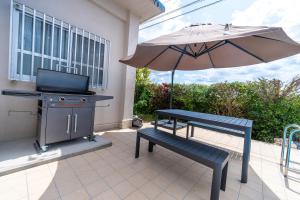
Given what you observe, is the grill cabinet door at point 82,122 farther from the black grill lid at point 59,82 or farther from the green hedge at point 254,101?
the green hedge at point 254,101

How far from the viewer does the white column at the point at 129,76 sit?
180 inches

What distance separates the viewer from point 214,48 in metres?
2.71

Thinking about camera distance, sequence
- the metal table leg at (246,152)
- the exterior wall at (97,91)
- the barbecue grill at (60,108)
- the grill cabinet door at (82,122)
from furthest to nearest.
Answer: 1. the grill cabinet door at (82,122)
2. the exterior wall at (97,91)
3. the barbecue grill at (60,108)
4. the metal table leg at (246,152)

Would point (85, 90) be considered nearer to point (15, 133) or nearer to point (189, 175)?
point (15, 133)

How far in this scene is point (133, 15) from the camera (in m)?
4.61

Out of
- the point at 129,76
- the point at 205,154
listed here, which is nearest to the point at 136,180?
the point at 205,154

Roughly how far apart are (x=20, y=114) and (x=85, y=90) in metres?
1.34

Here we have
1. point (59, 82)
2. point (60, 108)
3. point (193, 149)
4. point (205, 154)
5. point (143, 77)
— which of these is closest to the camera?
point (205, 154)

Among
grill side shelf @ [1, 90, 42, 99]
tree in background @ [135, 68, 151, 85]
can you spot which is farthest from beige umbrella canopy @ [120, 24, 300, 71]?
tree in background @ [135, 68, 151, 85]

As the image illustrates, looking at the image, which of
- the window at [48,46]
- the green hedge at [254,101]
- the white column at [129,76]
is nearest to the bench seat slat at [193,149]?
the white column at [129,76]

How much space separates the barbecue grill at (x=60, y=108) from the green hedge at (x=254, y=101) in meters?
4.17

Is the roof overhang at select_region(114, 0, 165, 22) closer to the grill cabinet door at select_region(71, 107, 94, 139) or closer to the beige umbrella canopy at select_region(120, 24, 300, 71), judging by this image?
the beige umbrella canopy at select_region(120, 24, 300, 71)

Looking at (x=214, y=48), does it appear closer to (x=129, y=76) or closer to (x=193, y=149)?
(x=193, y=149)

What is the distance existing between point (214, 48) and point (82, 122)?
3026mm
